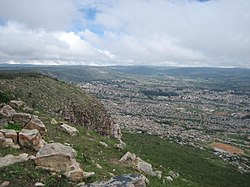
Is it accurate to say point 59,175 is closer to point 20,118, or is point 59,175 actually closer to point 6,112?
point 20,118

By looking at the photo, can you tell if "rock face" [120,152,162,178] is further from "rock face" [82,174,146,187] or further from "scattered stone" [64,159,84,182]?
"scattered stone" [64,159,84,182]

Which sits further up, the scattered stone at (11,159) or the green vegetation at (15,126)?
the green vegetation at (15,126)

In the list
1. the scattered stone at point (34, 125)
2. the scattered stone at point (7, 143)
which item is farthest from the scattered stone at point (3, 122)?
the scattered stone at point (7, 143)

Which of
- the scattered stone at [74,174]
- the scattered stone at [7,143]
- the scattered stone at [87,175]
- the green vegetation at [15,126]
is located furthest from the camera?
the green vegetation at [15,126]

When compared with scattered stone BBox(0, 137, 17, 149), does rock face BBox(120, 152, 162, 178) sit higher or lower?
lower

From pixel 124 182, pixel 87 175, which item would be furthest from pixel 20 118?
pixel 124 182

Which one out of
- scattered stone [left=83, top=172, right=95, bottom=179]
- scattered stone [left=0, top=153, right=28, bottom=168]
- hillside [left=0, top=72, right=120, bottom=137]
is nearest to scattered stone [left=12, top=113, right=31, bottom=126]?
scattered stone [left=0, top=153, right=28, bottom=168]

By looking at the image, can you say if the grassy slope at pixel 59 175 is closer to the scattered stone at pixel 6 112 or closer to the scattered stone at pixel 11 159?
the scattered stone at pixel 11 159

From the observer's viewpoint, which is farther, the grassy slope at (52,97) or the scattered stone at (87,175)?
the grassy slope at (52,97)

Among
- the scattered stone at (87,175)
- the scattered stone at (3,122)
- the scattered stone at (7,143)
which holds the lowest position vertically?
the scattered stone at (87,175)

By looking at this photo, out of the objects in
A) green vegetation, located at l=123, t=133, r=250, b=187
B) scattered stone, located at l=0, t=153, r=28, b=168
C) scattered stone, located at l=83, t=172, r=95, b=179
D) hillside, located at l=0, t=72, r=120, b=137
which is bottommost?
green vegetation, located at l=123, t=133, r=250, b=187
